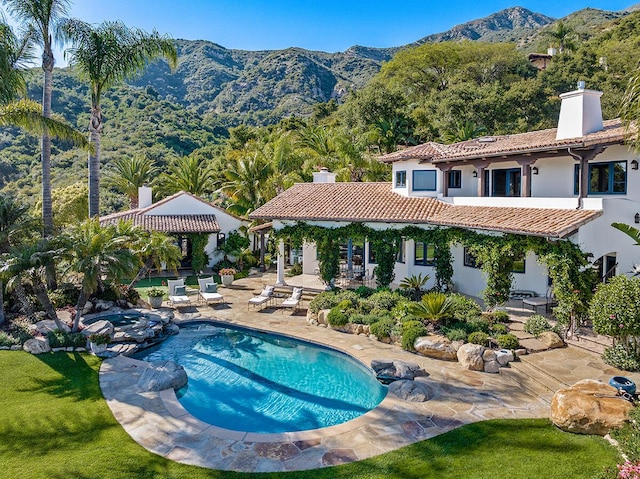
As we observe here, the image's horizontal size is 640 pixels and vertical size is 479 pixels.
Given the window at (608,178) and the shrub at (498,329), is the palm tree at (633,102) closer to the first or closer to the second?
the window at (608,178)

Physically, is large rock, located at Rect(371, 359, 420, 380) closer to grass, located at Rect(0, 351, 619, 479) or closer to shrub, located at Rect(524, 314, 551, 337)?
grass, located at Rect(0, 351, 619, 479)

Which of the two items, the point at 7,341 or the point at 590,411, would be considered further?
the point at 7,341

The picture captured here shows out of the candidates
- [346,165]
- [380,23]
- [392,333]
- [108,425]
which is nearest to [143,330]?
[108,425]

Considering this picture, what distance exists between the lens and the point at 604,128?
20.1 meters

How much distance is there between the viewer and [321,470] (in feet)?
30.7

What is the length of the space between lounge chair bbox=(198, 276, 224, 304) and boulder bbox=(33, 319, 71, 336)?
734 cm

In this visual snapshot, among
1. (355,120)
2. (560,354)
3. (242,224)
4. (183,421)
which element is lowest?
(183,421)

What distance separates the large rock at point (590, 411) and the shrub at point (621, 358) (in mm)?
2840

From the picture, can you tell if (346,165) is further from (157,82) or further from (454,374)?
(157,82)

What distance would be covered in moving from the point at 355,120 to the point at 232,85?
8713 cm

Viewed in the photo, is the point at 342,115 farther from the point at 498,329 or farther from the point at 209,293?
the point at 498,329

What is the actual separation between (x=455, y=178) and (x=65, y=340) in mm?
20660

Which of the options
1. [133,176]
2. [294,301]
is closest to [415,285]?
[294,301]

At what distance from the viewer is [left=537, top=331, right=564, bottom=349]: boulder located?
15.4 m
